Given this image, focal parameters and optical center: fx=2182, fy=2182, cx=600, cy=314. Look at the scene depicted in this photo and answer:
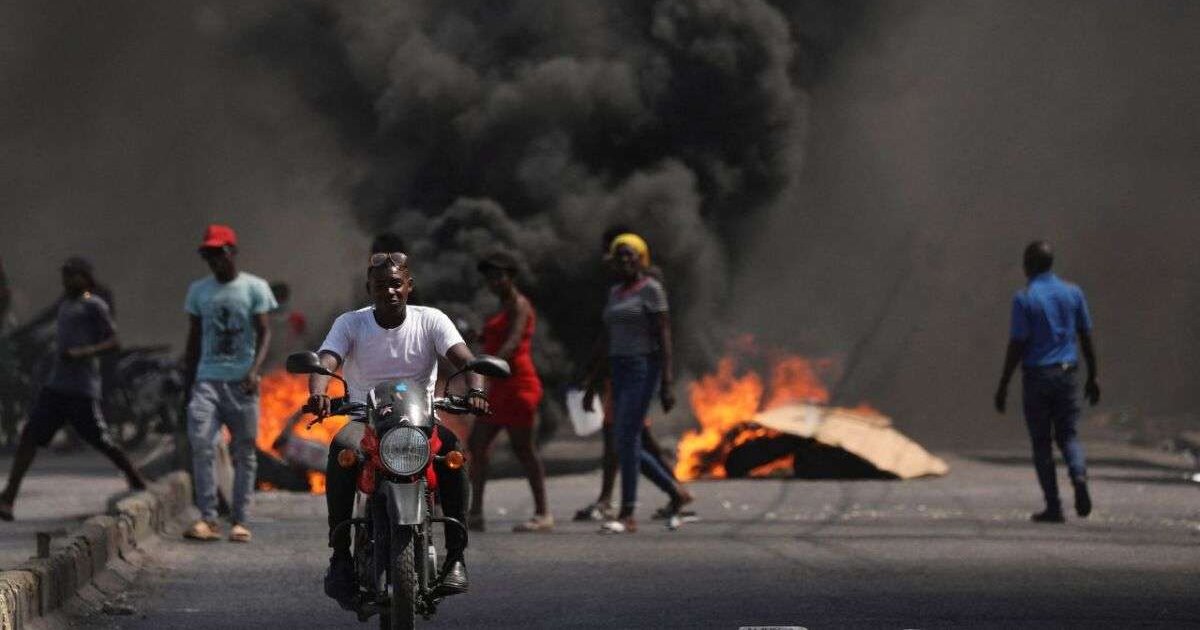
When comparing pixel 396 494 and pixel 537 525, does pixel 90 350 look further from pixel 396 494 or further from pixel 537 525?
pixel 396 494

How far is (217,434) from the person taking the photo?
11.8 m

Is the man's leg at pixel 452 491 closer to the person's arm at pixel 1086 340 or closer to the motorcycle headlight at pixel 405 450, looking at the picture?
the motorcycle headlight at pixel 405 450

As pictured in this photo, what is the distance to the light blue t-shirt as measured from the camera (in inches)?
464

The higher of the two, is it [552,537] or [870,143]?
[870,143]

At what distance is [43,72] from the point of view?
4081 cm

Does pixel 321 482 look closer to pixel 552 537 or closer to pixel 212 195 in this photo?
pixel 552 537

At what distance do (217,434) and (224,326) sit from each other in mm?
591

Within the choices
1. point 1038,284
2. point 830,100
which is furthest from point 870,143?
point 1038,284

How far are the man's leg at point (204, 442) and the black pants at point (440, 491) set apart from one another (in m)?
4.54

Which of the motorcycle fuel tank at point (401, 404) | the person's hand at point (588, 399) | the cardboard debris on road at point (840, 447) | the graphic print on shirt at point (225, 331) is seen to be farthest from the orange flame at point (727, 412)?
the motorcycle fuel tank at point (401, 404)

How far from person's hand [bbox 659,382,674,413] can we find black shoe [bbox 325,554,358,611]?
4.71 meters

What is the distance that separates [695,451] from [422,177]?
9.22m

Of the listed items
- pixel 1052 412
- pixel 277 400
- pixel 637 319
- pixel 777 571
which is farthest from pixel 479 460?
pixel 277 400

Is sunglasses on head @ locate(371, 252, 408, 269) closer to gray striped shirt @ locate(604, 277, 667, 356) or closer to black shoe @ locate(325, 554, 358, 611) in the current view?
black shoe @ locate(325, 554, 358, 611)
